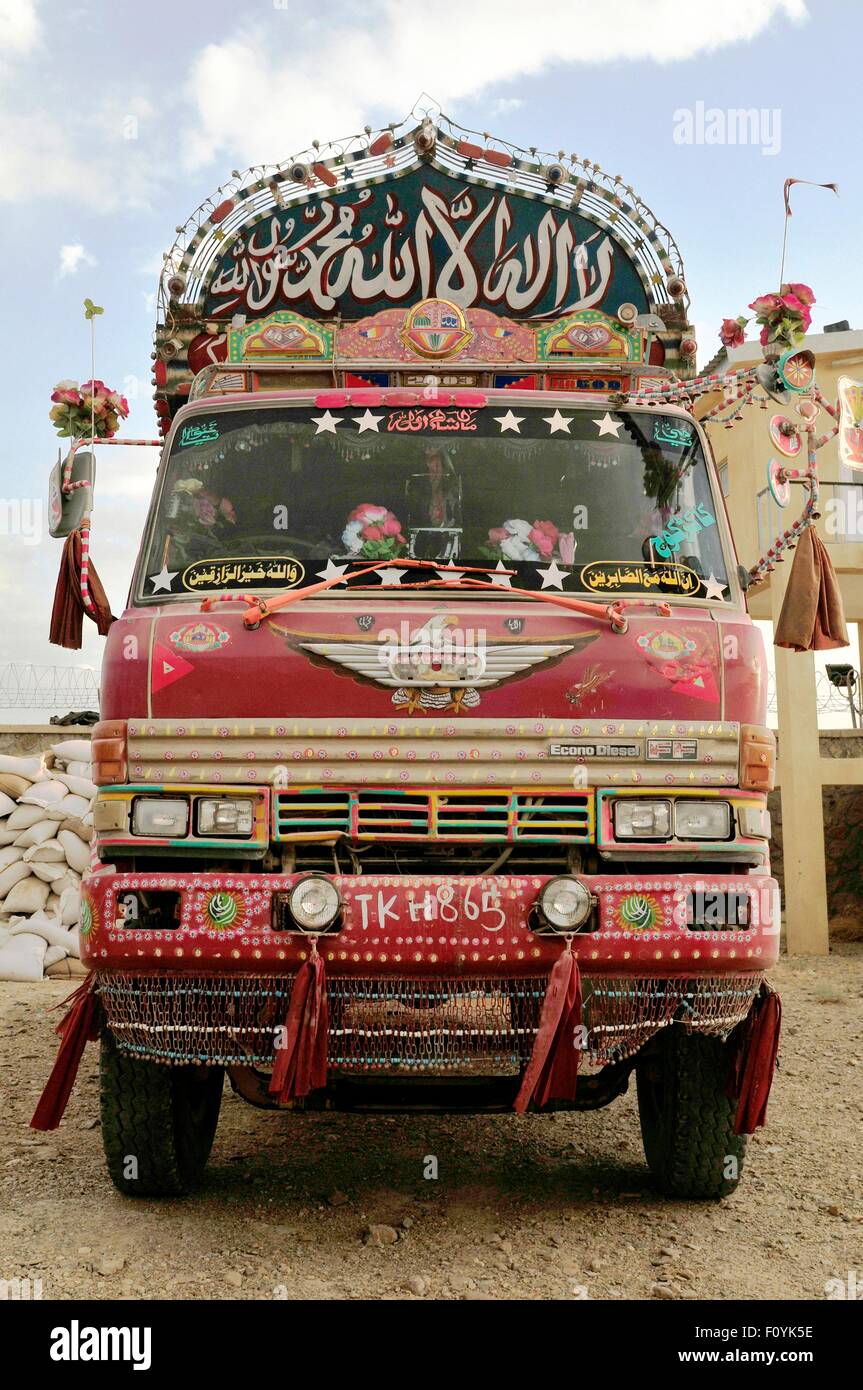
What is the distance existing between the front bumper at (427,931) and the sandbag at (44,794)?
7.55 m

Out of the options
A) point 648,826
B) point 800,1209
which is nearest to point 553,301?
point 648,826

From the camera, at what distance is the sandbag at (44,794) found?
11281 mm

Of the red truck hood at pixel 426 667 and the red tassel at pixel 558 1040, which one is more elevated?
the red truck hood at pixel 426 667

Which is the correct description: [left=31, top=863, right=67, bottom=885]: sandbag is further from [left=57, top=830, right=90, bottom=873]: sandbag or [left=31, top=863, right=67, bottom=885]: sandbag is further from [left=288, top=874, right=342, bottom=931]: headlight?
[left=288, top=874, right=342, bottom=931]: headlight

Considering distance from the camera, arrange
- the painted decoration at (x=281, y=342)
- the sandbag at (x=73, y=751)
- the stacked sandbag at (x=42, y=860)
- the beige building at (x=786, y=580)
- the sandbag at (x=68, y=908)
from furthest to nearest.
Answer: the beige building at (x=786, y=580), the sandbag at (x=73, y=751), the sandbag at (x=68, y=908), the stacked sandbag at (x=42, y=860), the painted decoration at (x=281, y=342)

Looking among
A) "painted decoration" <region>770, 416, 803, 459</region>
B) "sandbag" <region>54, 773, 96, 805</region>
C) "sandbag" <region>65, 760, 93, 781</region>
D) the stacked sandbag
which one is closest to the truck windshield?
"painted decoration" <region>770, 416, 803, 459</region>

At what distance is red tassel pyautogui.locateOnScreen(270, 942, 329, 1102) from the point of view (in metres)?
3.96

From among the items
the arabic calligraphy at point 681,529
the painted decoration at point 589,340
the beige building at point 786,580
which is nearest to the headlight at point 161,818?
the arabic calligraphy at point 681,529

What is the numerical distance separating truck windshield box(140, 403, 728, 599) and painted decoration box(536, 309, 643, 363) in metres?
0.58

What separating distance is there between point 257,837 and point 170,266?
3.36 metres

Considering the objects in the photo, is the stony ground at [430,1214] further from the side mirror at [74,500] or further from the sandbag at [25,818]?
the sandbag at [25,818]

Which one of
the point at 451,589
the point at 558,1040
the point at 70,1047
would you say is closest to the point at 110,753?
the point at 70,1047
